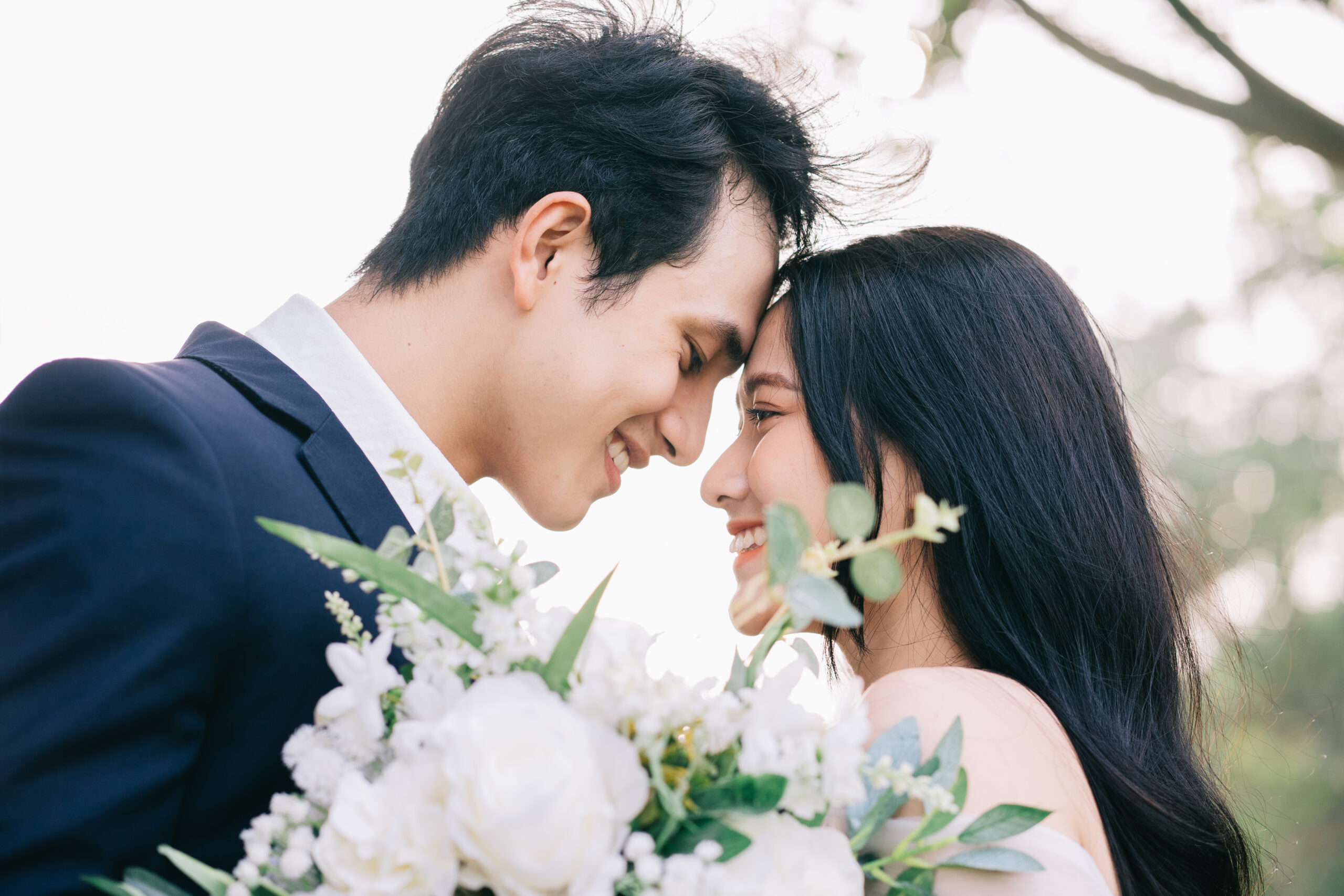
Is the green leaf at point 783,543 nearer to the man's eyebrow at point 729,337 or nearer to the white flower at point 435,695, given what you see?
the white flower at point 435,695

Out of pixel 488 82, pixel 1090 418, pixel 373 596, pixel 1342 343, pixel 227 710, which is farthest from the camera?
pixel 1342 343

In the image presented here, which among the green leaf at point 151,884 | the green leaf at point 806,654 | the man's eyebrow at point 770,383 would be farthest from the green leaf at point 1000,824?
the man's eyebrow at point 770,383

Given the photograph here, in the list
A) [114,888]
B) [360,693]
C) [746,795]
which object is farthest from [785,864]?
[114,888]

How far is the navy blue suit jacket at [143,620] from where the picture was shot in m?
1.31

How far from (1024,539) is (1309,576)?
6.52 metres

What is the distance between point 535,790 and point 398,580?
0.30 m

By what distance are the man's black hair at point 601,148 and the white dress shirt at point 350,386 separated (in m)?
0.35

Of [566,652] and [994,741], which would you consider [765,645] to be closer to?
[566,652]

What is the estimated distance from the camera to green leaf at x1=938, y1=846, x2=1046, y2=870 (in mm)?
1239

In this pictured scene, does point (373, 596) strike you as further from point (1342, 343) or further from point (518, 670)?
point (1342, 343)

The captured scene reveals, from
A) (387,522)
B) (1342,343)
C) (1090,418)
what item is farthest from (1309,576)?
(387,522)

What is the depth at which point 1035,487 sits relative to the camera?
7.00 ft

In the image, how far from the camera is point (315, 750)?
1152mm

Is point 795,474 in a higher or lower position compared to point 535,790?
higher
